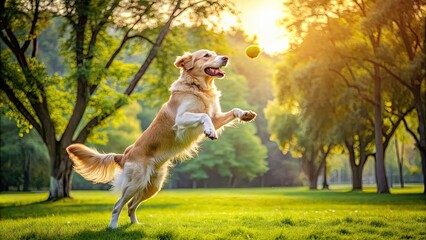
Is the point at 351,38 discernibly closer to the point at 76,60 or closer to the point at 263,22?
the point at 263,22

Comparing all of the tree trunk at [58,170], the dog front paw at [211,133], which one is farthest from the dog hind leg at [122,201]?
the tree trunk at [58,170]

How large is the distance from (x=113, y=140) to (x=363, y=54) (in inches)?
1295

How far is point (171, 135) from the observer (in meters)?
8.77

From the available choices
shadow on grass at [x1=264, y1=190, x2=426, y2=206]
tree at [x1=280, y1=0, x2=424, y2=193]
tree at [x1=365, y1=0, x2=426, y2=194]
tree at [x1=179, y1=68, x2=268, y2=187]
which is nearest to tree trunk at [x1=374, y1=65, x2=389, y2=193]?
tree at [x1=280, y1=0, x2=424, y2=193]

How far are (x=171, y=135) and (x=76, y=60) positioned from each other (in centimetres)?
1426

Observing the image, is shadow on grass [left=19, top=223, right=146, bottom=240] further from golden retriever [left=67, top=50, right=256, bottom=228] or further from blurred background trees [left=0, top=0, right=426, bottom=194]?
blurred background trees [left=0, top=0, right=426, bottom=194]

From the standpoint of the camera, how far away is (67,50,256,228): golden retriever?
864cm

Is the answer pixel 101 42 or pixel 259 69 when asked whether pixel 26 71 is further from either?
pixel 259 69

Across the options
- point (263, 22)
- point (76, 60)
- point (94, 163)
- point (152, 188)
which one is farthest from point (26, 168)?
point (152, 188)

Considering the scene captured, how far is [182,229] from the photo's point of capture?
8078 millimetres

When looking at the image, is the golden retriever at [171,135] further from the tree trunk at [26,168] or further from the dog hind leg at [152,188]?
the tree trunk at [26,168]

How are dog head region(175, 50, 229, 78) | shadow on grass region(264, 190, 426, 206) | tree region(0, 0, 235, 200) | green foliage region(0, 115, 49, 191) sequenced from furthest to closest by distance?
green foliage region(0, 115, 49, 191), tree region(0, 0, 235, 200), shadow on grass region(264, 190, 426, 206), dog head region(175, 50, 229, 78)

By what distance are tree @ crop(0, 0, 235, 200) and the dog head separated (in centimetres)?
1113

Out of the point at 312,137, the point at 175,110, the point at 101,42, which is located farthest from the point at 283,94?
the point at 175,110
